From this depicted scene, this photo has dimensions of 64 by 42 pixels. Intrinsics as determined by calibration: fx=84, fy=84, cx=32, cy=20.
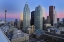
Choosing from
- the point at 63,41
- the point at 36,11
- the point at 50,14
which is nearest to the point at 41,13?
the point at 36,11

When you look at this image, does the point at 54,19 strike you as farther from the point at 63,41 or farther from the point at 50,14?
the point at 63,41

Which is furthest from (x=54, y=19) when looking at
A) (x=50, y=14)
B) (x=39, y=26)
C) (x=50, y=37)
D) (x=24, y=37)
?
(x=24, y=37)

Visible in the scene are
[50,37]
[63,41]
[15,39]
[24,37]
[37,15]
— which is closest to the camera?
[15,39]

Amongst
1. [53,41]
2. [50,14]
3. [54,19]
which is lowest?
[53,41]

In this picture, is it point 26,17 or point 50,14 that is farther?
point 50,14

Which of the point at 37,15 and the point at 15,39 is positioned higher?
the point at 37,15

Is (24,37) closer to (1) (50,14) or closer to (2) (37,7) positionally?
(2) (37,7)

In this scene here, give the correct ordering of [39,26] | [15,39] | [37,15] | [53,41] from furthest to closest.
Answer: [37,15] < [39,26] < [53,41] < [15,39]

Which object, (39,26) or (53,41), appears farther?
(39,26)

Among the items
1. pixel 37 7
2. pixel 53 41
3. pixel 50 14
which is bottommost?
pixel 53 41
